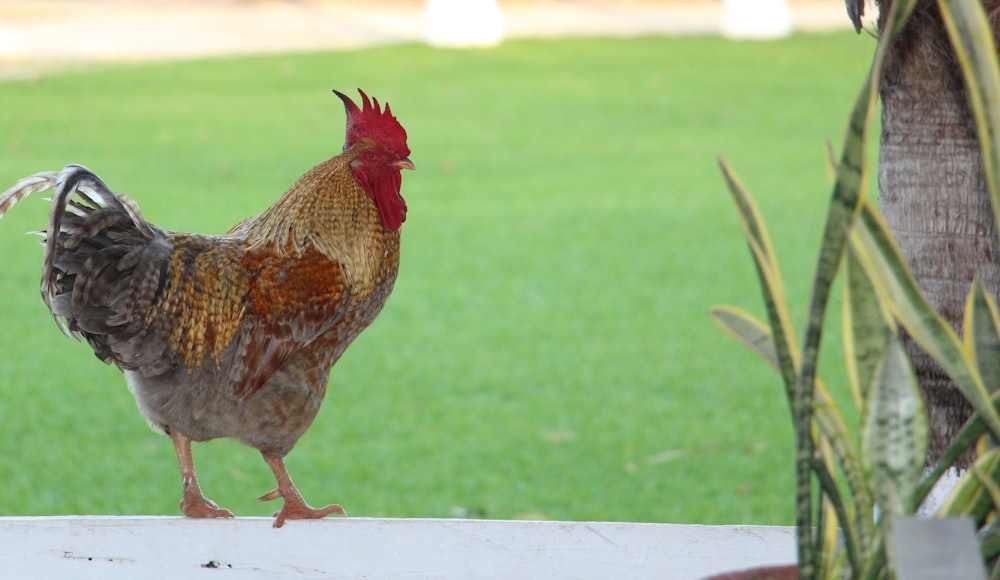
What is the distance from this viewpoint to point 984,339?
167 centimetres

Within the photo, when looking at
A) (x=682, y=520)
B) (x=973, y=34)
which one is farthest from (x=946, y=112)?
(x=682, y=520)

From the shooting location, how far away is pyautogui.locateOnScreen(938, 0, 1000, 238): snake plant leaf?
1.43 metres

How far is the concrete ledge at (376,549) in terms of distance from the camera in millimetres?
2064

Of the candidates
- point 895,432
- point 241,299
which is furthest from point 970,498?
point 241,299

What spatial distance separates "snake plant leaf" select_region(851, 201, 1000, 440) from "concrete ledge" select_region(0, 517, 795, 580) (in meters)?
0.65

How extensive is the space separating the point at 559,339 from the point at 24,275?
2710 millimetres

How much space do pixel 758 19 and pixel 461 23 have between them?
3358mm

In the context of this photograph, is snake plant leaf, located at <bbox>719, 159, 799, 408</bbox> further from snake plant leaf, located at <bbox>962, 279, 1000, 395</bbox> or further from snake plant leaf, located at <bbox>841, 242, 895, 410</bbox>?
snake plant leaf, located at <bbox>962, 279, 1000, 395</bbox>

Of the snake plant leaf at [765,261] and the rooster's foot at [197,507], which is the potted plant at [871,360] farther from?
the rooster's foot at [197,507]

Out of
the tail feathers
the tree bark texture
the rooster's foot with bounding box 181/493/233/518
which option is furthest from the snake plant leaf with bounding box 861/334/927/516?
the tail feathers

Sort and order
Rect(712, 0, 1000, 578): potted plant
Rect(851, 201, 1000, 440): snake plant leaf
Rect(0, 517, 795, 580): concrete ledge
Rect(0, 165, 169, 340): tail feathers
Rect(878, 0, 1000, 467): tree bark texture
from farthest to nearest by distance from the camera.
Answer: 1. Rect(0, 165, 169, 340): tail feathers
2. Rect(0, 517, 795, 580): concrete ledge
3. Rect(878, 0, 1000, 467): tree bark texture
4. Rect(851, 201, 1000, 440): snake plant leaf
5. Rect(712, 0, 1000, 578): potted plant

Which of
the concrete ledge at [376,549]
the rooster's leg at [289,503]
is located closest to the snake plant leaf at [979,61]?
the concrete ledge at [376,549]

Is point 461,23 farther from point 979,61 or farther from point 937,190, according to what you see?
point 979,61

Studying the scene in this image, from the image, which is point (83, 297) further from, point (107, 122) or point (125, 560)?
point (107, 122)
